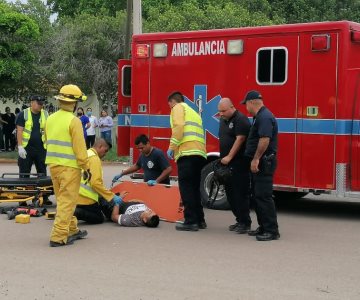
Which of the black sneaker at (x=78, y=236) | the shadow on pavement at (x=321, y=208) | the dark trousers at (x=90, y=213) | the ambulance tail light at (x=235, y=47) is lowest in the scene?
the shadow on pavement at (x=321, y=208)

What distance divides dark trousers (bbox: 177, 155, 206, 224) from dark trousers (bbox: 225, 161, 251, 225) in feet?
1.54

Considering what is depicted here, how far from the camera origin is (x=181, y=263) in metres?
7.65

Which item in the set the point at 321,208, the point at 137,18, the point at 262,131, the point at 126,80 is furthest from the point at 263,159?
the point at 137,18

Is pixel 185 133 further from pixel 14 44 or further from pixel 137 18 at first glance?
pixel 14 44

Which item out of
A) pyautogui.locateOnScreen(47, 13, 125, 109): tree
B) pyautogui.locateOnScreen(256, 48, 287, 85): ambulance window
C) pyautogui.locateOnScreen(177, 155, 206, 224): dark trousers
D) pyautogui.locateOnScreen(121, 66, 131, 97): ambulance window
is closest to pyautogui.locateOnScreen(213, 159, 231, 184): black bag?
pyautogui.locateOnScreen(177, 155, 206, 224): dark trousers

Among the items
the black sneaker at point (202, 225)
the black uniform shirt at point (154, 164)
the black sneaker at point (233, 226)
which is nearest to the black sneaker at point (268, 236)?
the black sneaker at point (233, 226)

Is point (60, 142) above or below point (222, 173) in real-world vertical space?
above

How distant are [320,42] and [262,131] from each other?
238 centimetres

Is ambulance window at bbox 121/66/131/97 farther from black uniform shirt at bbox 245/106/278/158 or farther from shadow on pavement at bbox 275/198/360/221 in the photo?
black uniform shirt at bbox 245/106/278/158

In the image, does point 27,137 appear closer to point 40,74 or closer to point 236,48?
point 236,48

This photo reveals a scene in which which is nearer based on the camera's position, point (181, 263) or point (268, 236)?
point (181, 263)

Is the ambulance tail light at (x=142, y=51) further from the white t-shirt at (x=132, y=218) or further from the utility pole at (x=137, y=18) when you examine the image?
the utility pole at (x=137, y=18)

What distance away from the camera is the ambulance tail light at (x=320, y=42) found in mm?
10547

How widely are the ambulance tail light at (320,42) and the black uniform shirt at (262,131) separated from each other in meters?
2.05
